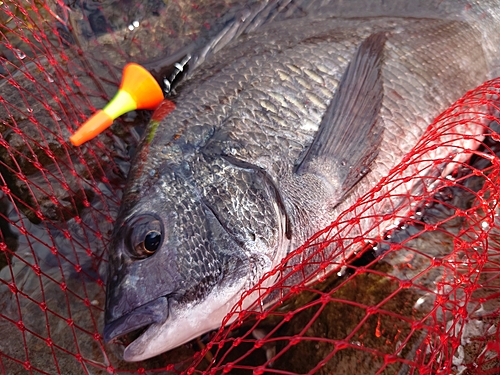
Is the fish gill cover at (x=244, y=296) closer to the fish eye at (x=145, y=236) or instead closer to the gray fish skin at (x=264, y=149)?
the gray fish skin at (x=264, y=149)

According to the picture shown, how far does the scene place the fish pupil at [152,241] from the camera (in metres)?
2.03

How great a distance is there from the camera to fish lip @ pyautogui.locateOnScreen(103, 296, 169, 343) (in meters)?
1.86

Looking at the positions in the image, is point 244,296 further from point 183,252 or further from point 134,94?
point 134,94

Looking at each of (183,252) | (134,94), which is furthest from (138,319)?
(134,94)

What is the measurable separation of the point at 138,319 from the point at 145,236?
40 centimetres

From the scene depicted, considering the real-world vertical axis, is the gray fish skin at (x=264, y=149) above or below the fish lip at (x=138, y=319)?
above

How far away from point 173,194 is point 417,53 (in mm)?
2027

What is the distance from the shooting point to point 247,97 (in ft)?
8.29

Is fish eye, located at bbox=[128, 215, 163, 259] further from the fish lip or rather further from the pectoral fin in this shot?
the pectoral fin

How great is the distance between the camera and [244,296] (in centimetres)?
207

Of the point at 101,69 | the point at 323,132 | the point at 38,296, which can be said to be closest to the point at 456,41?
the point at 323,132

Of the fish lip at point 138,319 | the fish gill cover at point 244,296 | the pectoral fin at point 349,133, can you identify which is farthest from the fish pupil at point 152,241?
the pectoral fin at point 349,133

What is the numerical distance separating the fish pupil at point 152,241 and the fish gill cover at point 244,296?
0.53m

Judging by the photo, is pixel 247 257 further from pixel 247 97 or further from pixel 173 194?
pixel 247 97
